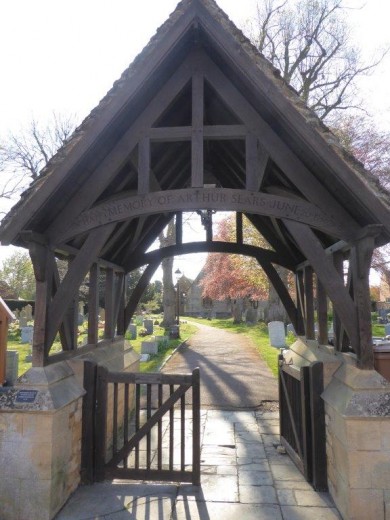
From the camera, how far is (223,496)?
4.16 m

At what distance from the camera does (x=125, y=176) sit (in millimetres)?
5230

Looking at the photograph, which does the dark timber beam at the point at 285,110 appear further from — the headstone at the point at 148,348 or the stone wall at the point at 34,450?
the headstone at the point at 148,348

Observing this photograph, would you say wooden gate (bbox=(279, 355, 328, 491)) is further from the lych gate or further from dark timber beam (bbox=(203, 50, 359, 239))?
dark timber beam (bbox=(203, 50, 359, 239))

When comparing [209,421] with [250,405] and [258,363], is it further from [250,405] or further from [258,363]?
[258,363]

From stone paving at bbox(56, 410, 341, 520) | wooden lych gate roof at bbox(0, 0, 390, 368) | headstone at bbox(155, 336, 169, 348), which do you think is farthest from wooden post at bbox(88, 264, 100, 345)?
headstone at bbox(155, 336, 169, 348)

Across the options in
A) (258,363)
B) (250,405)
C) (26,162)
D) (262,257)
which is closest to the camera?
(262,257)

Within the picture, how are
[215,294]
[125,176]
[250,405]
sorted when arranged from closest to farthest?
[125,176], [250,405], [215,294]

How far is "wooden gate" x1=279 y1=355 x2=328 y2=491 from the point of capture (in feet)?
14.3

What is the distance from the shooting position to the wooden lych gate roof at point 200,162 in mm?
3838

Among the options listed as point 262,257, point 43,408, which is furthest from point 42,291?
point 262,257

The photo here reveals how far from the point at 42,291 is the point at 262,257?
3.95 metres

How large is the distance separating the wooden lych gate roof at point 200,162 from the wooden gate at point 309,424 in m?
0.97

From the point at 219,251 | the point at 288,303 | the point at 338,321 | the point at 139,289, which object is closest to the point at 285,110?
the point at 338,321

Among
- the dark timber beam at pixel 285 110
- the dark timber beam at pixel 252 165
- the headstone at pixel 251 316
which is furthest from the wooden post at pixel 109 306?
the headstone at pixel 251 316
